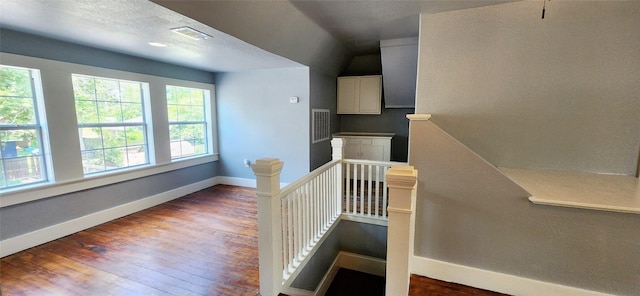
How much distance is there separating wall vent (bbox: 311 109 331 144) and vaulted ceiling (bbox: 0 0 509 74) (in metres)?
0.92

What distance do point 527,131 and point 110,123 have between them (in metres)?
4.86

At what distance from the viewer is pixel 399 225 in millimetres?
1621

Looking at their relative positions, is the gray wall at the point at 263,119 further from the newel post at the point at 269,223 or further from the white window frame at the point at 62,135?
the newel post at the point at 269,223

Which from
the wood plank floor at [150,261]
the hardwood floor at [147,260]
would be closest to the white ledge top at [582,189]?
the wood plank floor at [150,261]

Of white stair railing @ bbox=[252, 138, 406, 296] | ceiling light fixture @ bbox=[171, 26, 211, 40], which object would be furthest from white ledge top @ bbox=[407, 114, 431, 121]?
ceiling light fixture @ bbox=[171, 26, 211, 40]

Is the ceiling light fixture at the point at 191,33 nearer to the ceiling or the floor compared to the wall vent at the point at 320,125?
nearer to the ceiling

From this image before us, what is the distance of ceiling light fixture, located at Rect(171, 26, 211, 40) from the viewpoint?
2455 millimetres

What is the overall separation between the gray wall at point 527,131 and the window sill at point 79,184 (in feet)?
12.0

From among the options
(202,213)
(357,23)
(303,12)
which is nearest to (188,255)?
(202,213)

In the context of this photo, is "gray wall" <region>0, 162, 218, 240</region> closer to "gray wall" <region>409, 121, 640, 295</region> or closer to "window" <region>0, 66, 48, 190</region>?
"window" <region>0, 66, 48, 190</region>

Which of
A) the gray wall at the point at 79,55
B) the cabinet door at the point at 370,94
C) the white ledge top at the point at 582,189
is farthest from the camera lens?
the cabinet door at the point at 370,94

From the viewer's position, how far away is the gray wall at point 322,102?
4.47m

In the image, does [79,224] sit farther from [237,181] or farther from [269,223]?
[269,223]

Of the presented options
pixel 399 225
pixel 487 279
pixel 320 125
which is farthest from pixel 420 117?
pixel 320 125
